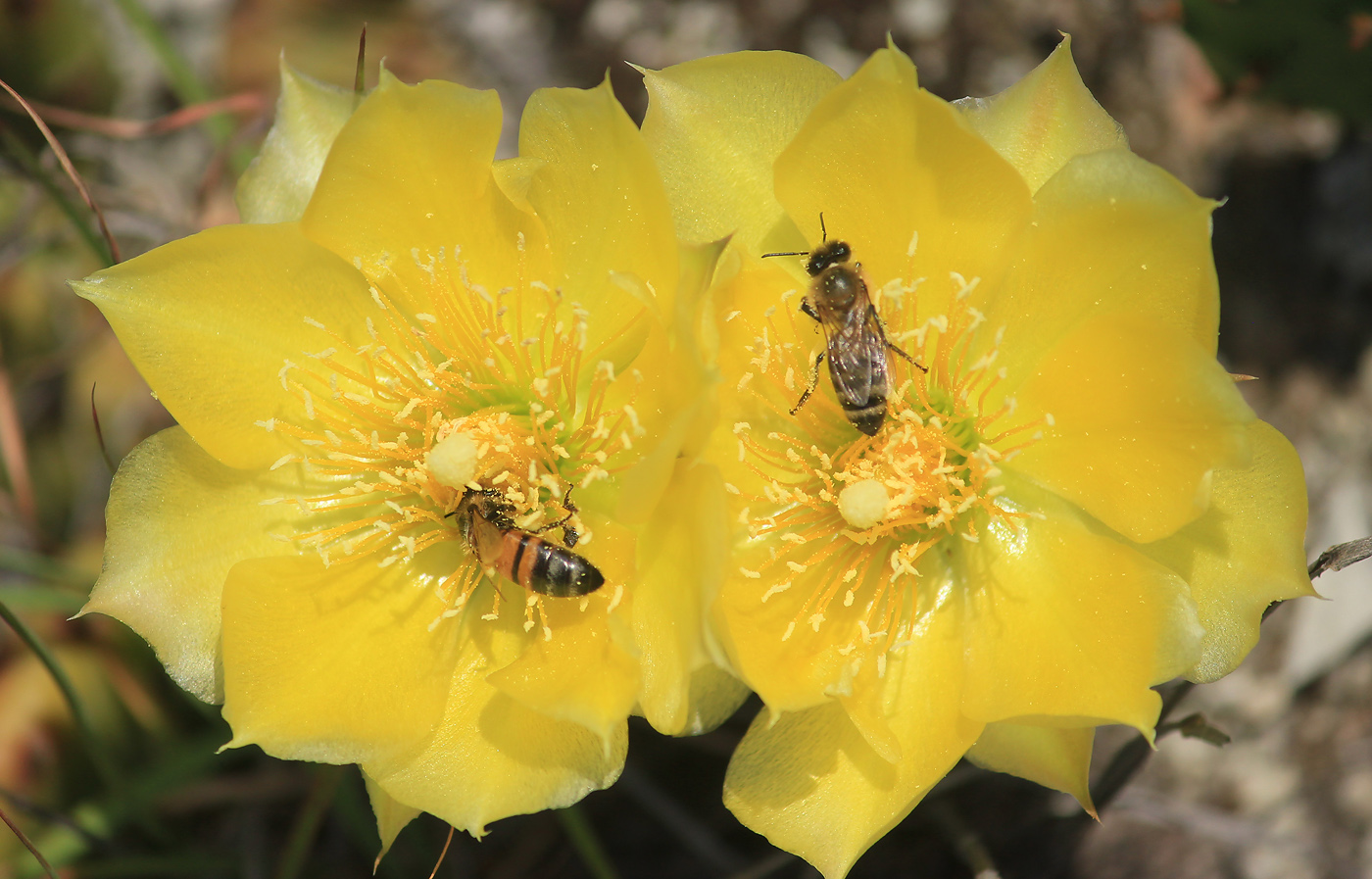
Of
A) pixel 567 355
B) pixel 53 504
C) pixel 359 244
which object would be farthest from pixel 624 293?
pixel 53 504

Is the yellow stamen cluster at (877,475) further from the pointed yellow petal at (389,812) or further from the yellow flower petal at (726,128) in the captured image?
the pointed yellow petal at (389,812)

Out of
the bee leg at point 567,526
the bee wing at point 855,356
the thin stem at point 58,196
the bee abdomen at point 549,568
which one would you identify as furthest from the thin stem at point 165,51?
the bee wing at point 855,356

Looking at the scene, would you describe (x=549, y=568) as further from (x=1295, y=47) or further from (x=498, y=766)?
(x=1295, y=47)

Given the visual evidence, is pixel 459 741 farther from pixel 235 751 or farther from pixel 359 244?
pixel 235 751

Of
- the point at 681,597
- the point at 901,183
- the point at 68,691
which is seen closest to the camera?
the point at 681,597

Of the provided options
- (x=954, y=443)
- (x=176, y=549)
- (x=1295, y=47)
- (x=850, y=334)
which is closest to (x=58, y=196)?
(x=176, y=549)

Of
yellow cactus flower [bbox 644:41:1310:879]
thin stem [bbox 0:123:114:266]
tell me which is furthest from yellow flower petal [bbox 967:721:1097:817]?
thin stem [bbox 0:123:114:266]

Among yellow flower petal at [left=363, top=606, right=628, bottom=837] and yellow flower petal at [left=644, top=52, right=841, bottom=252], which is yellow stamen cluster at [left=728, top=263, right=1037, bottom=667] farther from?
yellow flower petal at [left=363, top=606, right=628, bottom=837]
